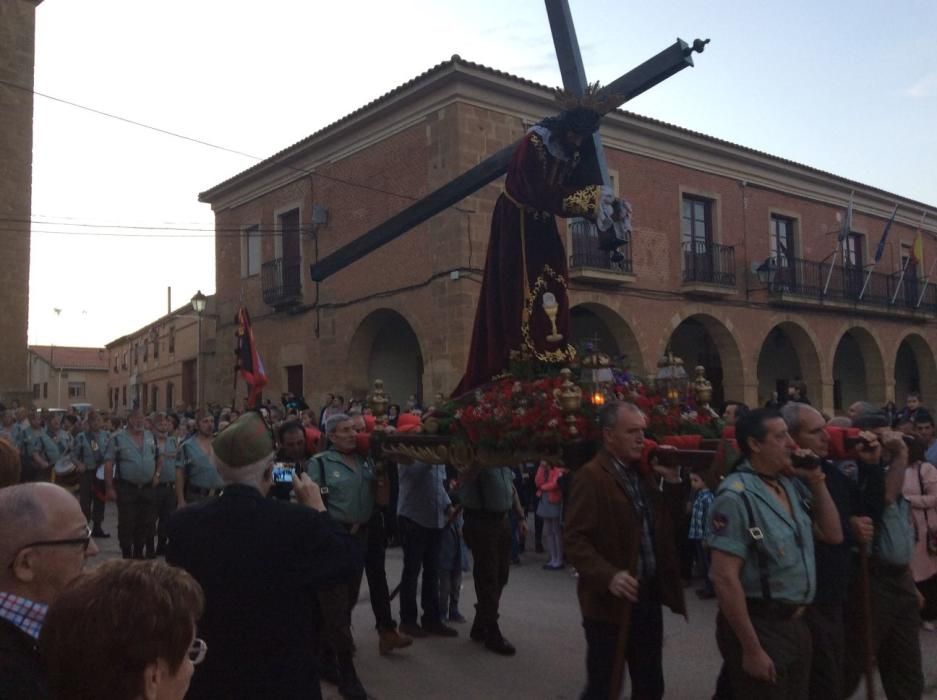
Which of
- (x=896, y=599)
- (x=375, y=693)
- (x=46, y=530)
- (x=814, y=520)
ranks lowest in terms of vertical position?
(x=375, y=693)

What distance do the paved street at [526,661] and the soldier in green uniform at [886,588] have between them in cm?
103

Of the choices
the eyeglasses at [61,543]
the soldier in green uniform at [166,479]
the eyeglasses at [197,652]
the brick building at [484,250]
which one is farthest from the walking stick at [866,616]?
the brick building at [484,250]

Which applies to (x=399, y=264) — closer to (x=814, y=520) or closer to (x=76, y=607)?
(x=814, y=520)

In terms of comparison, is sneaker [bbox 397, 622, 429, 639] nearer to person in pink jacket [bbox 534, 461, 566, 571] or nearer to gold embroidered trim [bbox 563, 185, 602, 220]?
person in pink jacket [bbox 534, 461, 566, 571]

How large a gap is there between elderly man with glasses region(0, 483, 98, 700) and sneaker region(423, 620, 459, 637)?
4.80m

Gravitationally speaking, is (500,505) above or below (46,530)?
below

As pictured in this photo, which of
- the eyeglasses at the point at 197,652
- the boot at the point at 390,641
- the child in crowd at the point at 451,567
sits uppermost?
the eyeglasses at the point at 197,652

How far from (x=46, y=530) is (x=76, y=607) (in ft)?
2.17

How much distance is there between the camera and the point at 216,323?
23828 mm

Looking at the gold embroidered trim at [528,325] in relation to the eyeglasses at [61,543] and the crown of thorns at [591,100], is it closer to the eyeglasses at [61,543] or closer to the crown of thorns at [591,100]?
the crown of thorns at [591,100]

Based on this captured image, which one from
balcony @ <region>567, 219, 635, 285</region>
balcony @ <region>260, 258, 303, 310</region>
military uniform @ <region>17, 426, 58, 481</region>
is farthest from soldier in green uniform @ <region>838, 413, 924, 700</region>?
balcony @ <region>260, 258, 303, 310</region>

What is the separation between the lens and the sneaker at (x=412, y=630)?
6.63 m

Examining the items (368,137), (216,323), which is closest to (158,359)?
(216,323)

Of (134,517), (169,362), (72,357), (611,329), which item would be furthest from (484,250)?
(72,357)
